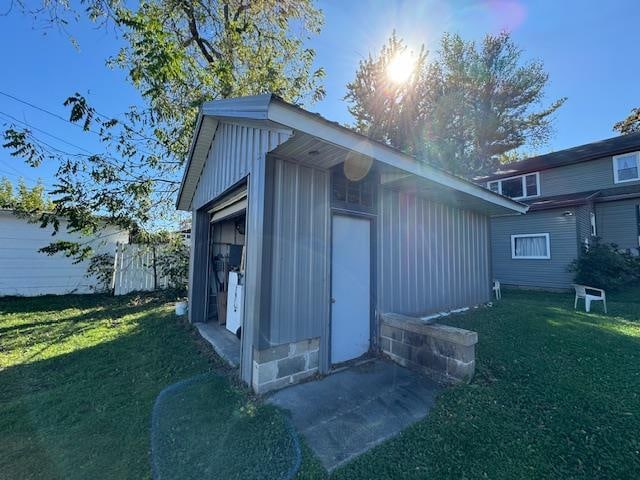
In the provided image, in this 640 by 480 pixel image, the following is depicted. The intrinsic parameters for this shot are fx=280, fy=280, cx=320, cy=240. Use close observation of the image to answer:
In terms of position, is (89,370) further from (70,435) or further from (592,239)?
(592,239)

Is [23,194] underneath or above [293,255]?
above

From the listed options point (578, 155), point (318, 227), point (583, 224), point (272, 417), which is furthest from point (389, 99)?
point (272, 417)

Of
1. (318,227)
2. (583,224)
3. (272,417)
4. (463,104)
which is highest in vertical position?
(463,104)

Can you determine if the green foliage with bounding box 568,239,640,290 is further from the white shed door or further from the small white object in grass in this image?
the small white object in grass

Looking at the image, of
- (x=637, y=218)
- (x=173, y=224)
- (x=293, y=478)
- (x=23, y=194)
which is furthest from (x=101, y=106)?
(x=637, y=218)

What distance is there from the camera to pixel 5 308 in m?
7.31

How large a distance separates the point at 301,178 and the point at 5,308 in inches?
361

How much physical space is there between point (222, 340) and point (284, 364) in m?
2.07

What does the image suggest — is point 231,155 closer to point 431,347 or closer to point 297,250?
point 297,250

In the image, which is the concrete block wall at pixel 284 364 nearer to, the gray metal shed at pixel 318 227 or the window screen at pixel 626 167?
the gray metal shed at pixel 318 227

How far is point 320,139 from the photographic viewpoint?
281 cm

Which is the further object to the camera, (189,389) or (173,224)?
(173,224)

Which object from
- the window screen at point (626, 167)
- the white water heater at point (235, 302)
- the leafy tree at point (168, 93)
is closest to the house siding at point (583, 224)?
the window screen at point (626, 167)

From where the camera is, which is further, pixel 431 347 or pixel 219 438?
pixel 431 347
